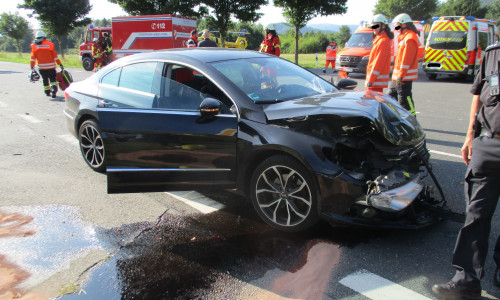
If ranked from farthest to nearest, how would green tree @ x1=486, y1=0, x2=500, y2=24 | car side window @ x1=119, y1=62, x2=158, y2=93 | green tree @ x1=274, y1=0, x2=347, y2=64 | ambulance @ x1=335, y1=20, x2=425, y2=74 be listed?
1. green tree @ x1=486, y1=0, x2=500, y2=24
2. green tree @ x1=274, y1=0, x2=347, y2=64
3. ambulance @ x1=335, y1=20, x2=425, y2=74
4. car side window @ x1=119, y1=62, x2=158, y2=93

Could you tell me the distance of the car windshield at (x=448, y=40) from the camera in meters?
14.3

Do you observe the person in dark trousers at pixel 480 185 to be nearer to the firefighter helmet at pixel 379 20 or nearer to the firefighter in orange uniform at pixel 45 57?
the firefighter helmet at pixel 379 20

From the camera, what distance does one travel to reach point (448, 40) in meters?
14.5

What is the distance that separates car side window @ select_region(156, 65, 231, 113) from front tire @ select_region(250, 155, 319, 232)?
2.39 ft

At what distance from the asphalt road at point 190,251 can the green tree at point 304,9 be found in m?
19.6

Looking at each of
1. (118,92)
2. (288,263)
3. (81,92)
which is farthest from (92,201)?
(288,263)

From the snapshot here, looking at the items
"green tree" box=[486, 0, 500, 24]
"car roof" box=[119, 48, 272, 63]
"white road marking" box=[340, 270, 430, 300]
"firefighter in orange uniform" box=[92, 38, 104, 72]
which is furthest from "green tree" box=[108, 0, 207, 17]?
"green tree" box=[486, 0, 500, 24]

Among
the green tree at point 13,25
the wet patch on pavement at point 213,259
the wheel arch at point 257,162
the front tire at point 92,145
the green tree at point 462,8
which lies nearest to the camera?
the wet patch on pavement at point 213,259

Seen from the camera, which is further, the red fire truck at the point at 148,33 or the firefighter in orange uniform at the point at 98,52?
the firefighter in orange uniform at the point at 98,52

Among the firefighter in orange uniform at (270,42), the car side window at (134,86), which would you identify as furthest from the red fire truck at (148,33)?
the car side window at (134,86)

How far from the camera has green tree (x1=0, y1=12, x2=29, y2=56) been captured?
45.6m

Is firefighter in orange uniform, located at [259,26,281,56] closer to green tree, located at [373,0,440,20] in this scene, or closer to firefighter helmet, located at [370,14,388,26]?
firefighter helmet, located at [370,14,388,26]

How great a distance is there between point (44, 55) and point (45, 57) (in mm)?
62

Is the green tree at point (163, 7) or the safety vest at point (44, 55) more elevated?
the green tree at point (163, 7)
